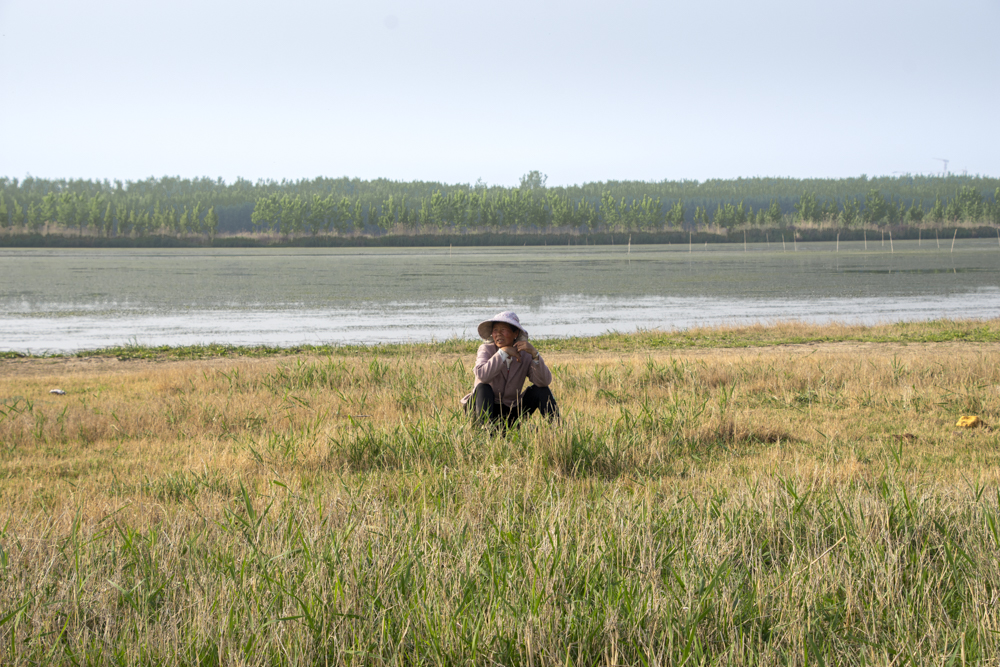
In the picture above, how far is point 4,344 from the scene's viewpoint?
75.1ft

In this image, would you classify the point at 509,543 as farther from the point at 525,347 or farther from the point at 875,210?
the point at 875,210

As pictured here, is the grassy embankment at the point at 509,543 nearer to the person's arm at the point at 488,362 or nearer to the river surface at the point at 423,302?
the person's arm at the point at 488,362

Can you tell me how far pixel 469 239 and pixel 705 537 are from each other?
478 feet

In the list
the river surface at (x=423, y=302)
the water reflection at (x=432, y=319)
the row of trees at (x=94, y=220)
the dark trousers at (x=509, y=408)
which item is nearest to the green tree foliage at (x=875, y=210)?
the river surface at (x=423, y=302)

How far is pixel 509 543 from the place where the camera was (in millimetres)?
4781

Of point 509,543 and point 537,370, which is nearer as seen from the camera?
point 509,543

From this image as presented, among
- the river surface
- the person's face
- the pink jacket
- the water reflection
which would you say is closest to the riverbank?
the river surface

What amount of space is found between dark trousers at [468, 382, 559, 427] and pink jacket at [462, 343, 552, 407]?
0.06 m

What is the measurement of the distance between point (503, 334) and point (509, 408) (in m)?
0.85

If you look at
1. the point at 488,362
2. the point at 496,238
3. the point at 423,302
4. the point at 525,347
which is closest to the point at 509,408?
the point at 488,362

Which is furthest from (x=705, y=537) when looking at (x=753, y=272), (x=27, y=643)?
(x=753, y=272)

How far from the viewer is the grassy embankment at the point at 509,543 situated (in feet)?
12.7

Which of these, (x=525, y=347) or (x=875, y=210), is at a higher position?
(x=875, y=210)

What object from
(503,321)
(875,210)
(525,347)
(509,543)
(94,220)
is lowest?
(509,543)
